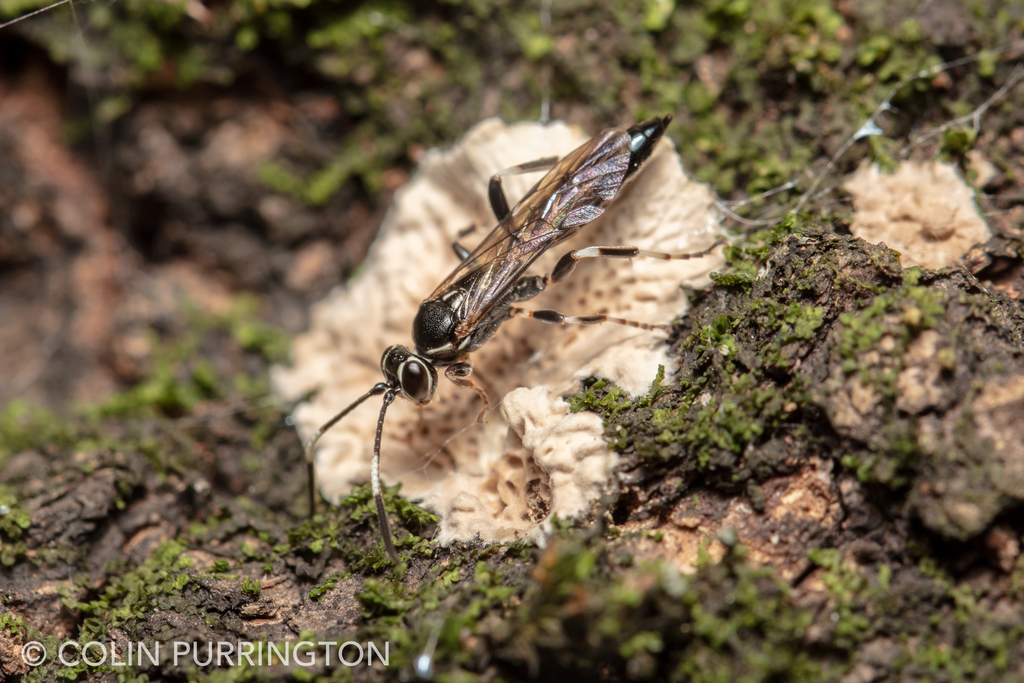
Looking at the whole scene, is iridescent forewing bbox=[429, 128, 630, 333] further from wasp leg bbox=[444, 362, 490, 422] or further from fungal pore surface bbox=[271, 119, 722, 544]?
fungal pore surface bbox=[271, 119, 722, 544]

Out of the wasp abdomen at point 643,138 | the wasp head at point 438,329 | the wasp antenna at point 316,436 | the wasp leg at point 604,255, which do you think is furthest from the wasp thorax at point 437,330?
the wasp abdomen at point 643,138

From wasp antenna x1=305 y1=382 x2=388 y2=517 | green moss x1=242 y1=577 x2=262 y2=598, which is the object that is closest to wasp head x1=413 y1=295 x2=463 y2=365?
wasp antenna x1=305 y1=382 x2=388 y2=517

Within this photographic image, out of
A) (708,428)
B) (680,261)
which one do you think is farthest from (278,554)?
(680,261)

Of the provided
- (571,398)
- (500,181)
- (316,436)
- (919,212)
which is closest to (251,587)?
(316,436)

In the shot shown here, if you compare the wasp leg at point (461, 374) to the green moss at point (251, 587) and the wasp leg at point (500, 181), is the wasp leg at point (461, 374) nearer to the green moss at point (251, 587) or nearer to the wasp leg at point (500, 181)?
the wasp leg at point (500, 181)

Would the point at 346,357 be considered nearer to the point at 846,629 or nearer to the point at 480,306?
the point at 480,306
